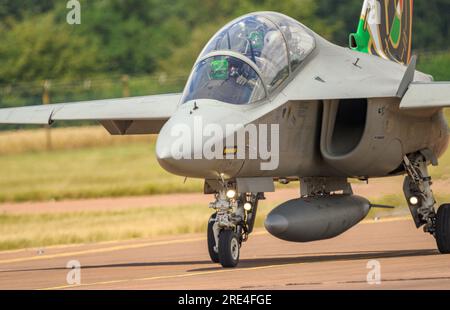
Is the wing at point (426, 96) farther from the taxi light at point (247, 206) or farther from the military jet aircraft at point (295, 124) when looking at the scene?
the taxi light at point (247, 206)

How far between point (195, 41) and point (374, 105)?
3498 cm

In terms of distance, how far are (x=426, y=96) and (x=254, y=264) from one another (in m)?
2.93

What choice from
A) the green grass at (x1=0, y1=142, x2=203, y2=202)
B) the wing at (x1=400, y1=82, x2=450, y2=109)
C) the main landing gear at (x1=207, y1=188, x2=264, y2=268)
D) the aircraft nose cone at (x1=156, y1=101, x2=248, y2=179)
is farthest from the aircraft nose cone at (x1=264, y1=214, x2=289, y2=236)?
the green grass at (x1=0, y1=142, x2=203, y2=202)

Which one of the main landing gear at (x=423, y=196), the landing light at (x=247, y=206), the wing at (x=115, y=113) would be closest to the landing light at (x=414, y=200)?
the main landing gear at (x=423, y=196)

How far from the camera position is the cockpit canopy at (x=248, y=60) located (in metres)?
14.3

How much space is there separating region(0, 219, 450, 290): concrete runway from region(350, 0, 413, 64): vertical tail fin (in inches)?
111

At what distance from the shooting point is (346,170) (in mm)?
15539

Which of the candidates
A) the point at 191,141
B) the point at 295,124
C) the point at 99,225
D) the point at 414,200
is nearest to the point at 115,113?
the point at 295,124

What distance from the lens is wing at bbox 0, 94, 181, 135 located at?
16531 mm

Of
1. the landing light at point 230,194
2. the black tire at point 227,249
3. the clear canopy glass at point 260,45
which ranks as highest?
the clear canopy glass at point 260,45

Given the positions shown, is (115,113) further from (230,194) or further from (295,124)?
(295,124)

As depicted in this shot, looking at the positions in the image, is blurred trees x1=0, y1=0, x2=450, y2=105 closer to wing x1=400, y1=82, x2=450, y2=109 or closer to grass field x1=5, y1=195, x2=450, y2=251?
grass field x1=5, y1=195, x2=450, y2=251

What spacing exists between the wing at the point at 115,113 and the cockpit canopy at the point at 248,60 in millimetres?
1825
